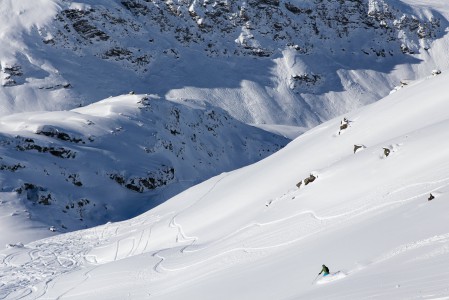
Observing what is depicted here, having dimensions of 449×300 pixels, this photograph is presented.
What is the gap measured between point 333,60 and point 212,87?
21.0 metres

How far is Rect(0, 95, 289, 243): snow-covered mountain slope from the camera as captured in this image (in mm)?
40219

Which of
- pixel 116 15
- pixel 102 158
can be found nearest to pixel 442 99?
pixel 102 158

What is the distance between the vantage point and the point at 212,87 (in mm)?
77562

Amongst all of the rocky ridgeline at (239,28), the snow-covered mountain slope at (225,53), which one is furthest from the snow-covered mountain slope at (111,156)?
the rocky ridgeline at (239,28)

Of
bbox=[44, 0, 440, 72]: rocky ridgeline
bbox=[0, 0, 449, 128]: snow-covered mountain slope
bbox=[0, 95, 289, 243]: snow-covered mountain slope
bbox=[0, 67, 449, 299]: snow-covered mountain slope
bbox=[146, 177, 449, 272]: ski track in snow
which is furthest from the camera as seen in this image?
bbox=[44, 0, 440, 72]: rocky ridgeline

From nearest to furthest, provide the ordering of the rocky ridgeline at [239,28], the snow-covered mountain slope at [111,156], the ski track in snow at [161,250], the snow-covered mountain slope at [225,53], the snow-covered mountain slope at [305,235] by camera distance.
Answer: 1. the snow-covered mountain slope at [305,235]
2. the ski track in snow at [161,250]
3. the snow-covered mountain slope at [111,156]
4. the snow-covered mountain slope at [225,53]
5. the rocky ridgeline at [239,28]

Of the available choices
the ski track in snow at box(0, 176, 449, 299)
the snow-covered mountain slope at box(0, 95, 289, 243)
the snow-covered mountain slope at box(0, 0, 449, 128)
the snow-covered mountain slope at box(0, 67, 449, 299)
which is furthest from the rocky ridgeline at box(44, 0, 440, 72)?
the snow-covered mountain slope at box(0, 67, 449, 299)

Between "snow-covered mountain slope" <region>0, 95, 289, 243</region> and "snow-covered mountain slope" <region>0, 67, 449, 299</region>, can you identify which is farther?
"snow-covered mountain slope" <region>0, 95, 289, 243</region>

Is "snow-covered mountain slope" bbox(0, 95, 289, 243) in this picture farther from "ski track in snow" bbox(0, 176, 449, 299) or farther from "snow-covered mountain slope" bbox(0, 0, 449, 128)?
"snow-covered mountain slope" bbox(0, 0, 449, 128)

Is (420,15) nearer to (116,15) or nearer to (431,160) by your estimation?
(116,15)

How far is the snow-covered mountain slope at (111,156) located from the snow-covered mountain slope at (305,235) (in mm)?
9473

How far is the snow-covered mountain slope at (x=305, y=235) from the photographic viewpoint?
420 inches

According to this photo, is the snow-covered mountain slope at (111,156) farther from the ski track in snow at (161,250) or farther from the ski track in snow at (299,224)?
the ski track in snow at (299,224)

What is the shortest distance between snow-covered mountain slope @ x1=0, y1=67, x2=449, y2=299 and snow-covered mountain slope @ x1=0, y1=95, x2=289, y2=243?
373 inches
